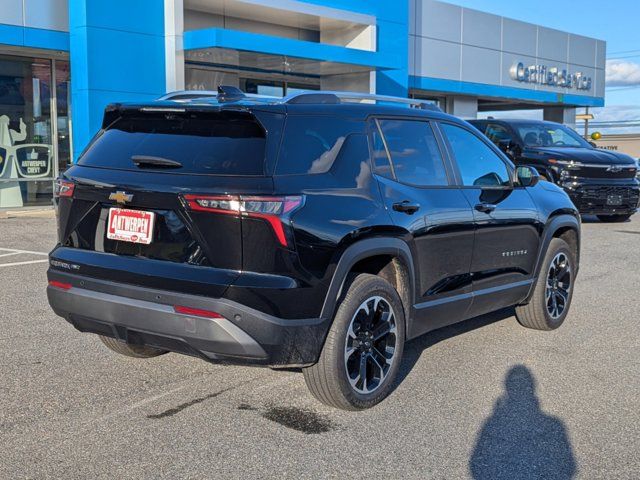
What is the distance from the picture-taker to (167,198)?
13.1 feet

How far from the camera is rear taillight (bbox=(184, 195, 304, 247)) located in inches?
151

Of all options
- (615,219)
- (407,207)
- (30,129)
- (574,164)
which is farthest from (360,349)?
(30,129)

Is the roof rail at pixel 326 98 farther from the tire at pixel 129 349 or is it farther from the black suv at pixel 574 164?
the black suv at pixel 574 164

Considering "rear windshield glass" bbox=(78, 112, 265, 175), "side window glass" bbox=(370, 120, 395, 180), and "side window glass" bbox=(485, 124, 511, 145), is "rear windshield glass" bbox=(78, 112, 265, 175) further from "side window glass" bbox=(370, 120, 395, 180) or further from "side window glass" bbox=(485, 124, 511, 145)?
"side window glass" bbox=(485, 124, 511, 145)

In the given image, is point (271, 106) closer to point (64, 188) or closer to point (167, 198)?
point (167, 198)

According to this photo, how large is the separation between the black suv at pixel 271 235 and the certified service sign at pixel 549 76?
2457 centimetres

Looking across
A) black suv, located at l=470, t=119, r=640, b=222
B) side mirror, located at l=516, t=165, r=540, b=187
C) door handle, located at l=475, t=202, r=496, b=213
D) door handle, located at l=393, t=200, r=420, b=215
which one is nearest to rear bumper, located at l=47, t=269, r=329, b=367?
door handle, located at l=393, t=200, r=420, b=215

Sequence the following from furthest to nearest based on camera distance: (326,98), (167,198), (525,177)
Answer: (525,177) → (326,98) → (167,198)

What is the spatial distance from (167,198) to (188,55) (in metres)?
14.8

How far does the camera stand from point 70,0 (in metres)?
15.9

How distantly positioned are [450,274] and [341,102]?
139 centimetres

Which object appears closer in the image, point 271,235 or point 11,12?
point 271,235

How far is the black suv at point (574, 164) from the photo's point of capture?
45.0 ft

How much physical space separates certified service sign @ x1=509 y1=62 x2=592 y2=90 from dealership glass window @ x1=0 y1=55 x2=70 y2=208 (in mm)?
17228
